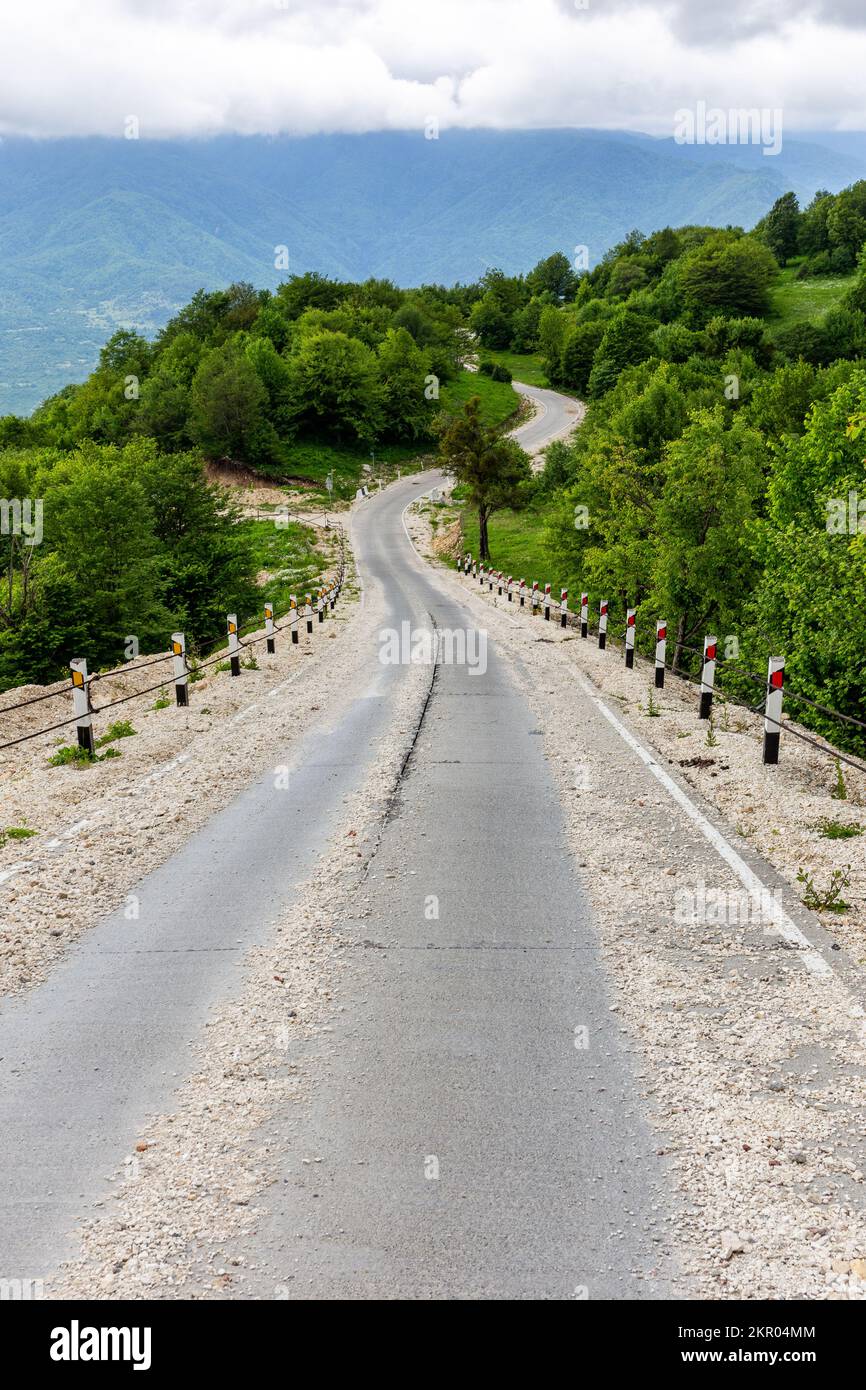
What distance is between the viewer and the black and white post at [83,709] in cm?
1307

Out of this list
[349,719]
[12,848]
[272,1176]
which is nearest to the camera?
[272,1176]

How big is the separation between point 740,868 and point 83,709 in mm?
9065

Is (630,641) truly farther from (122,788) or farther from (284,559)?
(284,559)

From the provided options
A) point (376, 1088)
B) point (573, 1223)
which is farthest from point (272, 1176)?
point (573, 1223)

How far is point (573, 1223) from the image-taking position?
4012mm

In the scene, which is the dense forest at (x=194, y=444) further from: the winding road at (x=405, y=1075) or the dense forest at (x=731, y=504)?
the winding road at (x=405, y=1075)

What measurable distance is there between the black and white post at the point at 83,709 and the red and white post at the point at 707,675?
886 cm

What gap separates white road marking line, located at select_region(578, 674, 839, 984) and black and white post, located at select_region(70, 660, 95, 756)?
751 centimetres

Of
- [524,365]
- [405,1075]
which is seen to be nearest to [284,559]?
[405,1075]

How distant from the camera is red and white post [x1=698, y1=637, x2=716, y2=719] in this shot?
47.6ft

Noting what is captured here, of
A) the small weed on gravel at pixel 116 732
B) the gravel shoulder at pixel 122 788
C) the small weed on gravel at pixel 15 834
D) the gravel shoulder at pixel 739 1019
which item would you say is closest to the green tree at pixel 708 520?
the gravel shoulder at pixel 122 788

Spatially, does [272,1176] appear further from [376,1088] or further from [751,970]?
[751,970]
